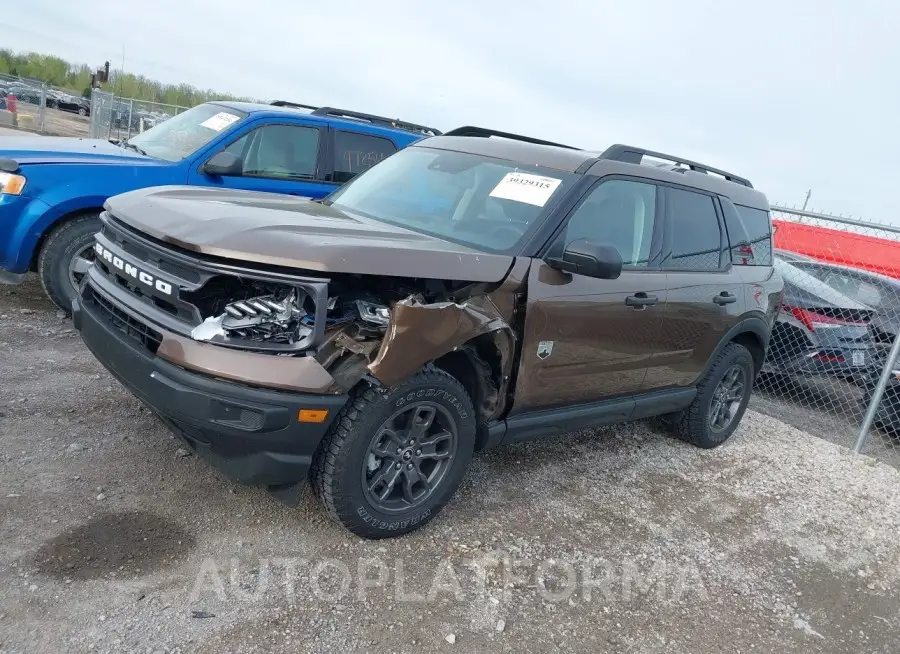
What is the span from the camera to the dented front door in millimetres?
3504

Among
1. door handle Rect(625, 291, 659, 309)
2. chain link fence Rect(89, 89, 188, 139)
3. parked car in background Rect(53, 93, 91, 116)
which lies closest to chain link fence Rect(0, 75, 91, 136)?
parked car in background Rect(53, 93, 91, 116)

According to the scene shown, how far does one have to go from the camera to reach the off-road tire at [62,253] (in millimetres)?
5180

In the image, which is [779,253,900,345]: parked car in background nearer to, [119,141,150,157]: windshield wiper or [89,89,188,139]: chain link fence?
[119,141,150,157]: windshield wiper

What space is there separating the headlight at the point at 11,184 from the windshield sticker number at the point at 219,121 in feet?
5.85

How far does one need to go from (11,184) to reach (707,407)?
525 centimetres

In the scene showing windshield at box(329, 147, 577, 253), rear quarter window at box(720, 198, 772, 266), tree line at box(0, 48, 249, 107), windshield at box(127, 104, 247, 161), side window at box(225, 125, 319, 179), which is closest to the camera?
windshield at box(329, 147, 577, 253)

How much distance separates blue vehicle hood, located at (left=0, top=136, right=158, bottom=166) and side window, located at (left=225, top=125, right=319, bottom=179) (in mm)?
766

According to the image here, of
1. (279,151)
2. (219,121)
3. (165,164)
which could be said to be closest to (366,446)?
(165,164)

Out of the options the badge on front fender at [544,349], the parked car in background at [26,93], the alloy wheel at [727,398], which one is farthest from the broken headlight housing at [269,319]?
the parked car in background at [26,93]

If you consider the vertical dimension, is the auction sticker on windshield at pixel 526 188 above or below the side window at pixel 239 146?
above

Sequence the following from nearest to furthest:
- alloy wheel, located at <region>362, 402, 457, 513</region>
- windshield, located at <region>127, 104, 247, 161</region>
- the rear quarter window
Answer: alloy wheel, located at <region>362, 402, 457, 513</region> < the rear quarter window < windshield, located at <region>127, 104, 247, 161</region>

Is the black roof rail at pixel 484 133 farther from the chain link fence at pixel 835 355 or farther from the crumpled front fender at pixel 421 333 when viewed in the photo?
the chain link fence at pixel 835 355

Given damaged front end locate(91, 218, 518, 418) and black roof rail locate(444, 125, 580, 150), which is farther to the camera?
black roof rail locate(444, 125, 580, 150)

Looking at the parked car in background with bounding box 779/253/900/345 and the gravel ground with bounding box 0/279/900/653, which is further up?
the parked car in background with bounding box 779/253/900/345
